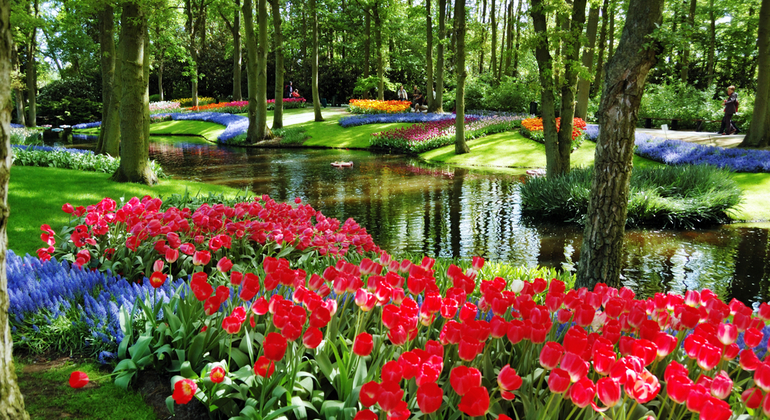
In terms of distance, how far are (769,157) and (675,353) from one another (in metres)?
13.8

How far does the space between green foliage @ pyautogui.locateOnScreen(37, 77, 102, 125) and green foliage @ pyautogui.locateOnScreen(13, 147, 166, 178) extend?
31385mm

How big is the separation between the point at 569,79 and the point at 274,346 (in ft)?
34.1

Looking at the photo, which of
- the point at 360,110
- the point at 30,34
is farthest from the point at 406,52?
the point at 30,34

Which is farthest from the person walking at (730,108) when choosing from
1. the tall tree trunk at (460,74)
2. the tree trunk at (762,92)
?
the tall tree trunk at (460,74)

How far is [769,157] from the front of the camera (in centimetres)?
1334

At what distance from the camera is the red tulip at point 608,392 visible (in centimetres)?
154

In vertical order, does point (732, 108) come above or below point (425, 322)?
above

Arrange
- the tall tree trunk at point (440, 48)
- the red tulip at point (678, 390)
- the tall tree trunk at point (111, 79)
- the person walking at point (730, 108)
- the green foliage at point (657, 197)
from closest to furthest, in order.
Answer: the red tulip at point (678, 390), the green foliage at point (657, 197), the tall tree trunk at point (111, 79), the person walking at point (730, 108), the tall tree trunk at point (440, 48)

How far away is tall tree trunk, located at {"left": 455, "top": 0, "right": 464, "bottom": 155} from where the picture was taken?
17719 millimetres

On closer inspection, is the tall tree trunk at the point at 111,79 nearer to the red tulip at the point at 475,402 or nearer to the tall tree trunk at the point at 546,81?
the tall tree trunk at the point at 546,81

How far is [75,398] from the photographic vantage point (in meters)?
2.74

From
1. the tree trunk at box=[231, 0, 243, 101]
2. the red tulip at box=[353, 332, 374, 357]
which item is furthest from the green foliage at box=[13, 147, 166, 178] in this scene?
the tree trunk at box=[231, 0, 243, 101]

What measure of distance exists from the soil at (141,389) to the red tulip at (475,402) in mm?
1526

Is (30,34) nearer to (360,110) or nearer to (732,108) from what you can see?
(360,110)
